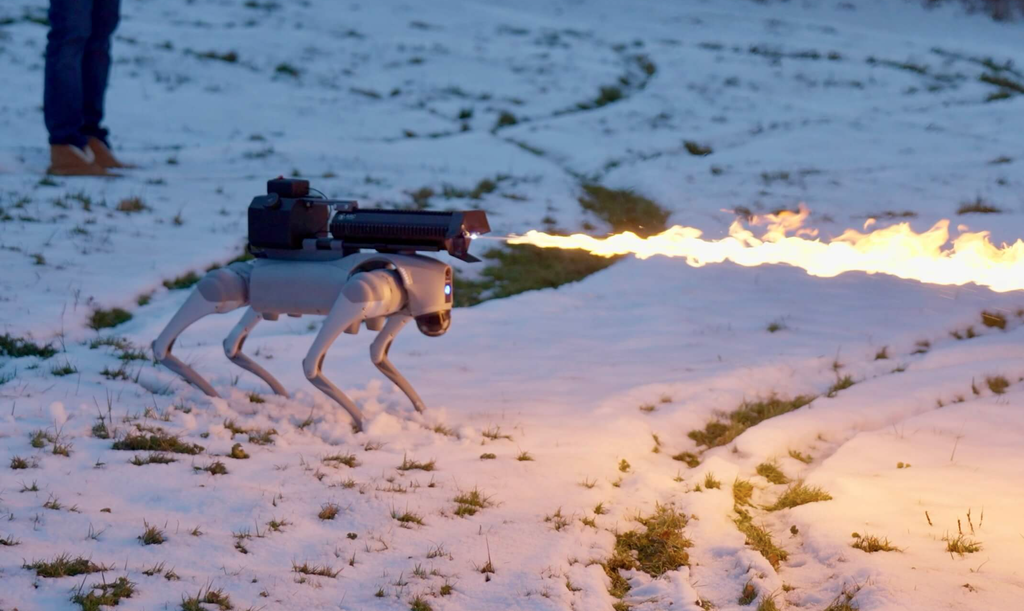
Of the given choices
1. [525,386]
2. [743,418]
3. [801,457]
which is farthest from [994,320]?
[525,386]

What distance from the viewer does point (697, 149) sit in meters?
17.0

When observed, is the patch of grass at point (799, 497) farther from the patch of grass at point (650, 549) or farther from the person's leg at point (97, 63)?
the person's leg at point (97, 63)

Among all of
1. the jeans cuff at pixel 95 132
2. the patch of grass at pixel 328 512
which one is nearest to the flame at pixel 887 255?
the patch of grass at pixel 328 512

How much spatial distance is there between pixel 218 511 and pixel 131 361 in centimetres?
288

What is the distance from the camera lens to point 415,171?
1460cm

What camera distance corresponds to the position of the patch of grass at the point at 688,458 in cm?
642

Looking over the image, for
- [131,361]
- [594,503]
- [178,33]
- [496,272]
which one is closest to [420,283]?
[594,503]

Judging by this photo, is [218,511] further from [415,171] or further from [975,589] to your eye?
[415,171]

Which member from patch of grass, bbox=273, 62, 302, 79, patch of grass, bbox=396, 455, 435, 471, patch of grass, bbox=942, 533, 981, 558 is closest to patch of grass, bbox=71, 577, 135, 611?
patch of grass, bbox=396, 455, 435, 471

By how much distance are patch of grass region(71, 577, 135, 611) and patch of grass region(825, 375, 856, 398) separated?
18.1 feet

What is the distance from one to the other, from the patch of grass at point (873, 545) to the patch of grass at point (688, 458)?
157 centimetres

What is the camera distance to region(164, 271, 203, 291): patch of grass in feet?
32.0

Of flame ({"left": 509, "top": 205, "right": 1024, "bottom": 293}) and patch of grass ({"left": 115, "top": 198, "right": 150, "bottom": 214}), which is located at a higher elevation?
flame ({"left": 509, "top": 205, "right": 1024, "bottom": 293})

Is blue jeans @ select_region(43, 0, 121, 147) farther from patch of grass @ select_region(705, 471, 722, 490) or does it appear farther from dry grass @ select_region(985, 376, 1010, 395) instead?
dry grass @ select_region(985, 376, 1010, 395)
